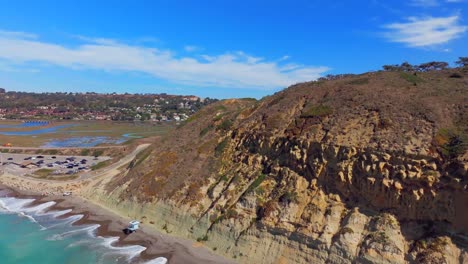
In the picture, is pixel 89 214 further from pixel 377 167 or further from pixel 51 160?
pixel 51 160

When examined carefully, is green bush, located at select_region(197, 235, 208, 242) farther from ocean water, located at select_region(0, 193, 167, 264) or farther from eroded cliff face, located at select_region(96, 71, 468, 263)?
ocean water, located at select_region(0, 193, 167, 264)

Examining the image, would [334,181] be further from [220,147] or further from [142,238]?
[142,238]

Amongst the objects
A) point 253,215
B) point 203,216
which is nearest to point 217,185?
point 203,216

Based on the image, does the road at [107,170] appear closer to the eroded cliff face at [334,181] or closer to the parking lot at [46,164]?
the parking lot at [46,164]

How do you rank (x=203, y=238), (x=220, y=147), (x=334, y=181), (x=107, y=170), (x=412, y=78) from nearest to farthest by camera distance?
(x=334, y=181) → (x=203, y=238) → (x=412, y=78) → (x=220, y=147) → (x=107, y=170)

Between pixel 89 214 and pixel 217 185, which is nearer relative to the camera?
pixel 217 185

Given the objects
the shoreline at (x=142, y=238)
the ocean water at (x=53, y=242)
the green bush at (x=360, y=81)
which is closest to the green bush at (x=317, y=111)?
the green bush at (x=360, y=81)

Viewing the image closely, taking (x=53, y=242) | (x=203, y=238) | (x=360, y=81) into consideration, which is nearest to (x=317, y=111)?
(x=360, y=81)
